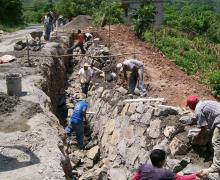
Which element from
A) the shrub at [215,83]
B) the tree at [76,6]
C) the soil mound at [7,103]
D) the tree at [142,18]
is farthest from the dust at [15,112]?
the tree at [76,6]

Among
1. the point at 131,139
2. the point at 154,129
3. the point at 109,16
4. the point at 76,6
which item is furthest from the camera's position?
the point at 76,6

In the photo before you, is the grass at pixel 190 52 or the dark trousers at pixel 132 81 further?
the grass at pixel 190 52

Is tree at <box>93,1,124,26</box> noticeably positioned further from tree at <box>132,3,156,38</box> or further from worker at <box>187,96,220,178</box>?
worker at <box>187,96,220,178</box>

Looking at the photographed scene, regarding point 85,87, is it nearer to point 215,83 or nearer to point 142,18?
point 215,83

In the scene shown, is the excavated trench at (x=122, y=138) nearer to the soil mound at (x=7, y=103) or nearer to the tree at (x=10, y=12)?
the soil mound at (x=7, y=103)

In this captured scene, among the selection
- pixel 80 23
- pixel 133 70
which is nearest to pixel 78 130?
pixel 133 70

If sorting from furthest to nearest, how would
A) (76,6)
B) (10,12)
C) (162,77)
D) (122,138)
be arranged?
(76,6)
(10,12)
(162,77)
(122,138)

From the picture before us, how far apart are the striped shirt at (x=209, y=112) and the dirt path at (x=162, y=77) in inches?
248

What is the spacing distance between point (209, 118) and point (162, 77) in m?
10.1

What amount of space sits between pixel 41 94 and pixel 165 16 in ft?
121

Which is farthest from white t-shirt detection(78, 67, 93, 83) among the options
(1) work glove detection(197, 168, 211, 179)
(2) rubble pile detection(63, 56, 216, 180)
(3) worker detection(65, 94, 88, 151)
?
(1) work glove detection(197, 168, 211, 179)

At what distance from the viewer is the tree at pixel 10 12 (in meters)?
40.8

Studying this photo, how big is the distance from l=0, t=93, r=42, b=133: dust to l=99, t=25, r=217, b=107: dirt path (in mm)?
5174

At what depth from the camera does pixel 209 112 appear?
24.0 ft
